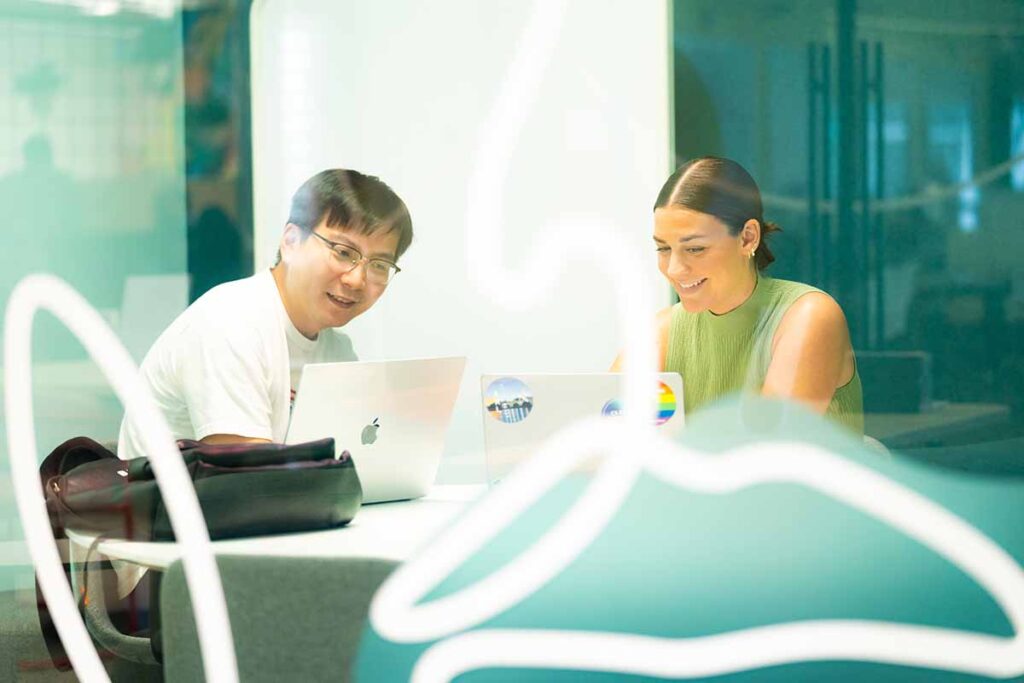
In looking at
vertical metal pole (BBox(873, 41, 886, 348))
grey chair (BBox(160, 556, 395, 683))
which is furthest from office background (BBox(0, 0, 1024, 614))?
grey chair (BBox(160, 556, 395, 683))

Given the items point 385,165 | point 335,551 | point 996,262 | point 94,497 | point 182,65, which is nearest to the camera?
point 335,551

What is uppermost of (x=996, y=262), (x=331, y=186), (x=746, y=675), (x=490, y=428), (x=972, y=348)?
(x=331, y=186)

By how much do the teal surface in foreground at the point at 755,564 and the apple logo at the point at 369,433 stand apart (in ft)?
0.99

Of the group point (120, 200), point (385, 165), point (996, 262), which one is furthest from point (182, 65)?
point (996, 262)

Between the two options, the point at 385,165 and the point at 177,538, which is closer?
the point at 177,538

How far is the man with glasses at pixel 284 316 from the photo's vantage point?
8.57ft

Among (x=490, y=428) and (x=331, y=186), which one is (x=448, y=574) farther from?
(x=331, y=186)

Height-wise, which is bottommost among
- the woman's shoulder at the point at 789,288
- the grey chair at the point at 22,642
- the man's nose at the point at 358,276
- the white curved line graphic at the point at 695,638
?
the grey chair at the point at 22,642

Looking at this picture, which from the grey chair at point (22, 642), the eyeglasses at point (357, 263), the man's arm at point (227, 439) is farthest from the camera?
the grey chair at point (22, 642)

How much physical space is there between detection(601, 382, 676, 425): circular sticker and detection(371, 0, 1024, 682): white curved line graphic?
0.9 inches

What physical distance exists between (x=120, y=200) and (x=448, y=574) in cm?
118

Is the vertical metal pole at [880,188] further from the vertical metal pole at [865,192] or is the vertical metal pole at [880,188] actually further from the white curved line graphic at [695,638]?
the white curved line graphic at [695,638]

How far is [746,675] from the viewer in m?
2.18

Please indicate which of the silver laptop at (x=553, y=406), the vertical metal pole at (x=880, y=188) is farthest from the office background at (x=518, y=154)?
the silver laptop at (x=553, y=406)
